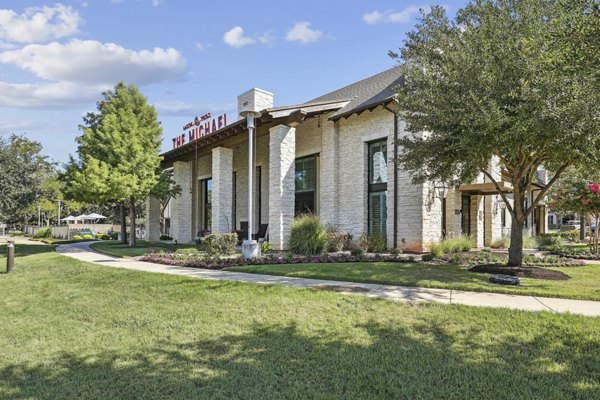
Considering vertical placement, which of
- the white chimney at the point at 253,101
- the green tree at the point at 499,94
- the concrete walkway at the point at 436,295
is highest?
the white chimney at the point at 253,101

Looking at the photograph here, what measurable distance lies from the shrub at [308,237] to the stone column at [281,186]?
2.11 meters

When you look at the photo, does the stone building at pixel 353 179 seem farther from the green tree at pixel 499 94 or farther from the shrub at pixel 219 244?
the green tree at pixel 499 94

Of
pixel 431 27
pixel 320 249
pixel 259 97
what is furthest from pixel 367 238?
pixel 431 27

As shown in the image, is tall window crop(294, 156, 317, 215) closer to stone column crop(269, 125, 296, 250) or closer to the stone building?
the stone building

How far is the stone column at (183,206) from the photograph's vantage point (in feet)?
81.7

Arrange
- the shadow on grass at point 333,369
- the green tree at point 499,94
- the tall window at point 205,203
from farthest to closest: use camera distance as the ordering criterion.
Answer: the tall window at point 205,203, the green tree at point 499,94, the shadow on grass at point 333,369

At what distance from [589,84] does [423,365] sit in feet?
21.7

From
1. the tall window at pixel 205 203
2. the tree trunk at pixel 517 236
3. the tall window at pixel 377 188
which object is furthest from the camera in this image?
the tall window at pixel 205 203

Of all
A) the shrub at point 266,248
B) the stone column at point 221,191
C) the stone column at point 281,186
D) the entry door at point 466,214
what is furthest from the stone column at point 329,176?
the entry door at point 466,214

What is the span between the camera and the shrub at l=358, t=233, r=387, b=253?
14883 millimetres

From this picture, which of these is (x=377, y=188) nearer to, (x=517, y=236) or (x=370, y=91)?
(x=370, y=91)

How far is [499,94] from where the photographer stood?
26.5ft

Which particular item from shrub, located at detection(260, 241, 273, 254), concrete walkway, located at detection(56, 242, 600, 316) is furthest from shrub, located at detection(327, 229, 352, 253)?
concrete walkway, located at detection(56, 242, 600, 316)

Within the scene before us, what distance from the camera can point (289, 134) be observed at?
17.0 meters
